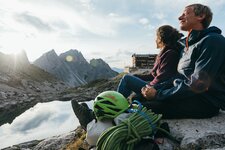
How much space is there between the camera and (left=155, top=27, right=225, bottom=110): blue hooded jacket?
6.55 metres

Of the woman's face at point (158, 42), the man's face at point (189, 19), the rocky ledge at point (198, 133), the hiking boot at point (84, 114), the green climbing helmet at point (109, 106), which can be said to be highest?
the man's face at point (189, 19)

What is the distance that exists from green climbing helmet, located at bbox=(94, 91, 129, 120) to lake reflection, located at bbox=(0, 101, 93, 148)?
1046 inches

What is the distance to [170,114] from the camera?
776 cm

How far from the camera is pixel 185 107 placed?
7414mm

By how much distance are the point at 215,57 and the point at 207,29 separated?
2.83ft

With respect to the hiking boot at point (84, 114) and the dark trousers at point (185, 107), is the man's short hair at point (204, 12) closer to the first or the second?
the dark trousers at point (185, 107)

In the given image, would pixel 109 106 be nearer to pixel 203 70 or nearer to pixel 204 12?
pixel 203 70

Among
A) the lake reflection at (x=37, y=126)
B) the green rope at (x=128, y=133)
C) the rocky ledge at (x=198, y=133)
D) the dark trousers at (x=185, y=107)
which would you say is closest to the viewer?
the green rope at (x=128, y=133)

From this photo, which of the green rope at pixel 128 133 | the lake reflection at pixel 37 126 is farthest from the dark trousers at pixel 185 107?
the lake reflection at pixel 37 126

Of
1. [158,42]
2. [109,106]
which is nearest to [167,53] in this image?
[158,42]

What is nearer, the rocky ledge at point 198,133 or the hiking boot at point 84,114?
the rocky ledge at point 198,133

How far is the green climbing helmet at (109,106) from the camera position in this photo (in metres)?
6.84

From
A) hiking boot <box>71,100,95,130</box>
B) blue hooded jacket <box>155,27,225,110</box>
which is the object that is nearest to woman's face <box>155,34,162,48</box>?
blue hooded jacket <box>155,27,225,110</box>

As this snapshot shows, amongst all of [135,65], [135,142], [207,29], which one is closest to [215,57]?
[207,29]
